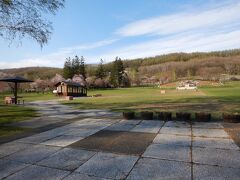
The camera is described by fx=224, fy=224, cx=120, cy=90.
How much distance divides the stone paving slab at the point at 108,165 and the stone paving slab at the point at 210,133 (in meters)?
3.52

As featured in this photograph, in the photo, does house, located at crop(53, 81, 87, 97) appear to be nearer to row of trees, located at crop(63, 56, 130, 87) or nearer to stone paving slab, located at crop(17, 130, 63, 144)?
row of trees, located at crop(63, 56, 130, 87)

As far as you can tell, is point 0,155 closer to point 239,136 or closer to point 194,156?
point 194,156

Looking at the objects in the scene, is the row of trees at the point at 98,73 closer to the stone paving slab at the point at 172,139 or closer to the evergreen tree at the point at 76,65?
the evergreen tree at the point at 76,65

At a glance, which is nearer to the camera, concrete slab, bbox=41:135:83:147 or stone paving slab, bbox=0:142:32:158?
stone paving slab, bbox=0:142:32:158

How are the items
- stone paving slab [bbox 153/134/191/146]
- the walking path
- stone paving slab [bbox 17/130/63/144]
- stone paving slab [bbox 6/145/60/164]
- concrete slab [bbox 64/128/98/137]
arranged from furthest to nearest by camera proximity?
the walking path < concrete slab [bbox 64/128/98/137] < stone paving slab [bbox 17/130/63/144] < stone paving slab [bbox 153/134/191/146] < stone paving slab [bbox 6/145/60/164]

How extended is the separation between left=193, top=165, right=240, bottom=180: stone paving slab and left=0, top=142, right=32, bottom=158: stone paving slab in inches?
202

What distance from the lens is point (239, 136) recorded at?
782cm

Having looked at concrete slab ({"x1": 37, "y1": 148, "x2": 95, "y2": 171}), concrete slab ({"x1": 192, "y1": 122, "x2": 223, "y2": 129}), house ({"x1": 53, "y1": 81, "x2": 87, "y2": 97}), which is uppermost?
house ({"x1": 53, "y1": 81, "x2": 87, "y2": 97})

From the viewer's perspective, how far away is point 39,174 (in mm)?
4844

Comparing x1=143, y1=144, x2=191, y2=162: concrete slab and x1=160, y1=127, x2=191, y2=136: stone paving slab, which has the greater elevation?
x1=160, y1=127, x2=191, y2=136: stone paving slab

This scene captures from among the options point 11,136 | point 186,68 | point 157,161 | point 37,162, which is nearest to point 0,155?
point 37,162

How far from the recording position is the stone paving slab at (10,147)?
658 cm

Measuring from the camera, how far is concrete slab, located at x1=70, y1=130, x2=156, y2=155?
6496 millimetres

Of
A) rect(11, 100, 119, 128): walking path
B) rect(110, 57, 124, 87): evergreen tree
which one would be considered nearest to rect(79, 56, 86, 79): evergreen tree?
rect(110, 57, 124, 87): evergreen tree
